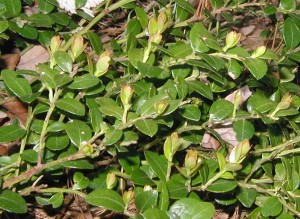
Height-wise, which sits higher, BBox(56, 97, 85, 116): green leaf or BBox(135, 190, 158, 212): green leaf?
BBox(56, 97, 85, 116): green leaf

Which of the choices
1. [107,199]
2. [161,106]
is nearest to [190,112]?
[161,106]

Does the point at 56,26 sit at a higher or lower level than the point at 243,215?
higher

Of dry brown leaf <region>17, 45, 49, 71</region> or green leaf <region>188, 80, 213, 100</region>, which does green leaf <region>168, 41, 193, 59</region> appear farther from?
dry brown leaf <region>17, 45, 49, 71</region>

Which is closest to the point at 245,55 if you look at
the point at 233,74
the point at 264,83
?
the point at 233,74

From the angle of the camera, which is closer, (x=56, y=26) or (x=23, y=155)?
(x=23, y=155)

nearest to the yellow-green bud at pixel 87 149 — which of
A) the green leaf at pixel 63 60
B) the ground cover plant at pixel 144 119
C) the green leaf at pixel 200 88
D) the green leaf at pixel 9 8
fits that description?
the ground cover plant at pixel 144 119

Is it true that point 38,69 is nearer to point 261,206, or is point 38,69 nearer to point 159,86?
point 159,86

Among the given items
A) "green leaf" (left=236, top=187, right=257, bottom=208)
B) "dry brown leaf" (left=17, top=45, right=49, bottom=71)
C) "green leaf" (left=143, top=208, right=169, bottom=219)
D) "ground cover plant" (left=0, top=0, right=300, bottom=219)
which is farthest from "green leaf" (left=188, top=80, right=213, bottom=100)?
"dry brown leaf" (left=17, top=45, right=49, bottom=71)
